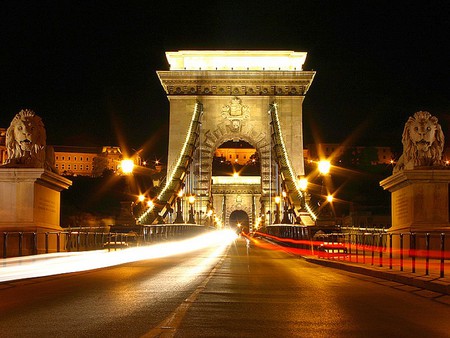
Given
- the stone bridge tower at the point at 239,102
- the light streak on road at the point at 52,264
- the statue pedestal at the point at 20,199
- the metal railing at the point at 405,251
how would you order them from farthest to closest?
the stone bridge tower at the point at 239,102, the statue pedestal at the point at 20,199, the metal railing at the point at 405,251, the light streak on road at the point at 52,264

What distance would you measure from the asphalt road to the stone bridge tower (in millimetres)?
53787

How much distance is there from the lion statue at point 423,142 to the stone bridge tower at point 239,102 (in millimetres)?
45351

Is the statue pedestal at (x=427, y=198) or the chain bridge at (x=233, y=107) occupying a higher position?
the chain bridge at (x=233, y=107)

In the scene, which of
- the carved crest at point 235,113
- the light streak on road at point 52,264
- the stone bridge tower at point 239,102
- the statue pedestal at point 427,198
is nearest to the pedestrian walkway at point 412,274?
the statue pedestal at point 427,198

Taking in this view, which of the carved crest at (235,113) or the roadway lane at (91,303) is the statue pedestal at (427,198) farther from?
the carved crest at (235,113)

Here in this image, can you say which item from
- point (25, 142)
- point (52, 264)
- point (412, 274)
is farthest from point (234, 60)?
point (412, 274)

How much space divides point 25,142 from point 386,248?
38.0 feet

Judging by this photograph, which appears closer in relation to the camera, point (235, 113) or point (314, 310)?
point (314, 310)

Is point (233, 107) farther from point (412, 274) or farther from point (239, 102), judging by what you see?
point (412, 274)

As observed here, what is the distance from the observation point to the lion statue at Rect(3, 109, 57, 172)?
20672 mm

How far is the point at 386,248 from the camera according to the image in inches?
908

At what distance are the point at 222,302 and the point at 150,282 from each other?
3.61m

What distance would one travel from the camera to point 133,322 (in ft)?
26.1

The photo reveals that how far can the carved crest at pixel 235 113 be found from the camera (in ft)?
223
